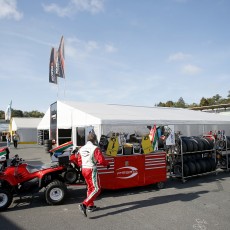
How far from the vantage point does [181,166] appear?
902cm

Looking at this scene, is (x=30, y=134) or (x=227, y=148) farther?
(x=30, y=134)

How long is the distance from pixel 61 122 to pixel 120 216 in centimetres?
1504

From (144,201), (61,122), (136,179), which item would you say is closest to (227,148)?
(136,179)

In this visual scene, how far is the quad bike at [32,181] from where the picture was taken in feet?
20.5

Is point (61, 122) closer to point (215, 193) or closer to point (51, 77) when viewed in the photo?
point (51, 77)

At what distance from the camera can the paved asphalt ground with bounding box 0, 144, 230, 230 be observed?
499cm

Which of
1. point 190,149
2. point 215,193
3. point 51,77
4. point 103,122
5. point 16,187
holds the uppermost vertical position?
point 51,77

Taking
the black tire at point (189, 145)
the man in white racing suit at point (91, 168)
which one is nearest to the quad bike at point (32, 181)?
the man in white racing suit at point (91, 168)

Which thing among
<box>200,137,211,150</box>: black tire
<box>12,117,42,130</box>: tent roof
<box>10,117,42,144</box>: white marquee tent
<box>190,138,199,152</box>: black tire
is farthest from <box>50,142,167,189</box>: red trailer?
<box>12,117,42,130</box>: tent roof

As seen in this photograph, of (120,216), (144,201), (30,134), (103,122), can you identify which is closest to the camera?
(120,216)

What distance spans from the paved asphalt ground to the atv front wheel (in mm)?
148

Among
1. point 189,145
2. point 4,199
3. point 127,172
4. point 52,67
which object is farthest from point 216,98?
point 4,199

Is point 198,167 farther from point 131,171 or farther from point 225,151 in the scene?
point 131,171

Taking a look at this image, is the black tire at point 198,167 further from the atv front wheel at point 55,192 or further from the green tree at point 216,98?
the green tree at point 216,98
